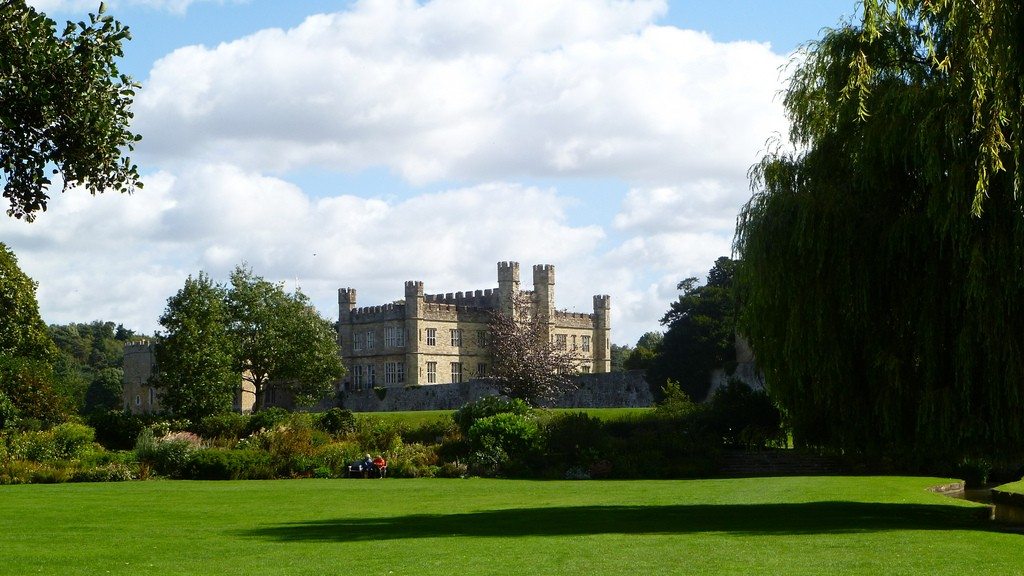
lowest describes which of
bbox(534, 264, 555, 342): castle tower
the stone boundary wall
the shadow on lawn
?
the shadow on lawn

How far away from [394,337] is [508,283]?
7.67m

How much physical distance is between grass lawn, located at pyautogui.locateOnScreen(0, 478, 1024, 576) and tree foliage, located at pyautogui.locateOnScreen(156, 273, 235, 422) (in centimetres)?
1677

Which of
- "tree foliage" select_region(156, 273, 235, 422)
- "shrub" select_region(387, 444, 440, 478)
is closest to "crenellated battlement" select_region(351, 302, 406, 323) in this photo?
"tree foliage" select_region(156, 273, 235, 422)

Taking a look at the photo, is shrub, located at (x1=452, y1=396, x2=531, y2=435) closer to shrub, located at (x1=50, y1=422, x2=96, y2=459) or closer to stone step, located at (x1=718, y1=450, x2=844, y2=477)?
stone step, located at (x1=718, y1=450, x2=844, y2=477)

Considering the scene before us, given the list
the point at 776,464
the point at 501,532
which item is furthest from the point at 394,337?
the point at 501,532

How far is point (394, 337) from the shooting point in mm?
73312

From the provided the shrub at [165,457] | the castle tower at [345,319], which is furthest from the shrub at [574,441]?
the castle tower at [345,319]

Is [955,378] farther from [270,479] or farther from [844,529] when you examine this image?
[270,479]

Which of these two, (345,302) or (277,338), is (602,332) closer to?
(345,302)

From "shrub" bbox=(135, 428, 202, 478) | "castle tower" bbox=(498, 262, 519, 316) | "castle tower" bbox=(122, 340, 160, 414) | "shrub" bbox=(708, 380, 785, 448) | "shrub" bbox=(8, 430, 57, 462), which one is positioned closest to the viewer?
"shrub" bbox=(8, 430, 57, 462)

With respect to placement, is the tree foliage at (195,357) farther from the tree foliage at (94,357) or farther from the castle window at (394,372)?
the tree foliage at (94,357)

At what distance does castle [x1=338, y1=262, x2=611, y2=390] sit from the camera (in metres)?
72.4

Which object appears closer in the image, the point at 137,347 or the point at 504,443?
the point at 504,443

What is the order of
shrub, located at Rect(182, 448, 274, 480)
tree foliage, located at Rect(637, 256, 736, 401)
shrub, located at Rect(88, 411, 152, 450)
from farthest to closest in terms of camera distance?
tree foliage, located at Rect(637, 256, 736, 401), shrub, located at Rect(88, 411, 152, 450), shrub, located at Rect(182, 448, 274, 480)
